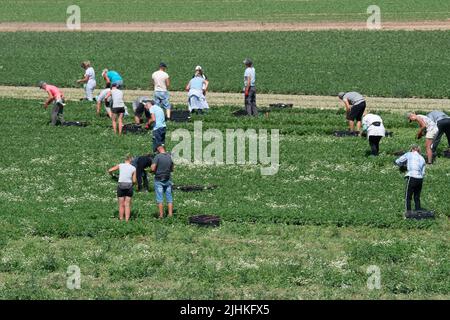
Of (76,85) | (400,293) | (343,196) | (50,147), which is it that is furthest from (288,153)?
(76,85)

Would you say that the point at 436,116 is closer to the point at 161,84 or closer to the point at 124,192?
the point at 161,84

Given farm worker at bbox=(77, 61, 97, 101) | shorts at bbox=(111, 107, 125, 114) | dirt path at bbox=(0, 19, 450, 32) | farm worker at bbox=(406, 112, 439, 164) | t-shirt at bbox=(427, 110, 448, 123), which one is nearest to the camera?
farm worker at bbox=(406, 112, 439, 164)

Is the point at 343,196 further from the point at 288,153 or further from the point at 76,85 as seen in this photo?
the point at 76,85

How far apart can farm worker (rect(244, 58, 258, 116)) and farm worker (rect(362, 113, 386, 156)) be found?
618 centimetres

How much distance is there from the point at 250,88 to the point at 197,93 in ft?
7.04

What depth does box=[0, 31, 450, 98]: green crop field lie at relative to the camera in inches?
1944

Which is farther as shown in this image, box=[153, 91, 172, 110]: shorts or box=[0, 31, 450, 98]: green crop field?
box=[0, 31, 450, 98]: green crop field

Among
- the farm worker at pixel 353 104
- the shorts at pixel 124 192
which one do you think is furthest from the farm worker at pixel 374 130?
the shorts at pixel 124 192

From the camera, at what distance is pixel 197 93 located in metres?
40.5

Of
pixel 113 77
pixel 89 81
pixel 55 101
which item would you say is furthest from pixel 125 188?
pixel 89 81

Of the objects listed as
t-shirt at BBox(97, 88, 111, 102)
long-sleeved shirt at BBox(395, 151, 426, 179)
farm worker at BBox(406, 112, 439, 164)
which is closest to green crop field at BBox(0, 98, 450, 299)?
farm worker at BBox(406, 112, 439, 164)

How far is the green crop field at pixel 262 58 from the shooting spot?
49375 millimetres

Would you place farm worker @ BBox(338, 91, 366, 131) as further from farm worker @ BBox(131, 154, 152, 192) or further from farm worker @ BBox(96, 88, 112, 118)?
farm worker @ BBox(131, 154, 152, 192)

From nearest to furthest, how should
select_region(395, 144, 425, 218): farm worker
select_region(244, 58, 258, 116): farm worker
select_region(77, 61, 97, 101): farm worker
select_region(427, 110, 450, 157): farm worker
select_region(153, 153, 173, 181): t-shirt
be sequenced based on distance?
select_region(153, 153, 173, 181): t-shirt < select_region(395, 144, 425, 218): farm worker < select_region(427, 110, 450, 157): farm worker < select_region(244, 58, 258, 116): farm worker < select_region(77, 61, 97, 101): farm worker
